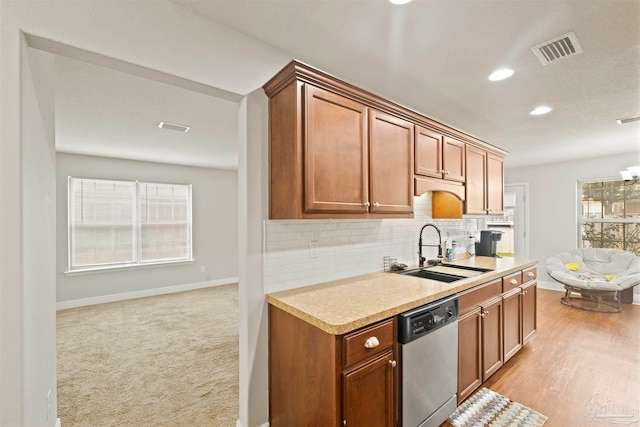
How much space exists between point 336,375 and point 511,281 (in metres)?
2.23

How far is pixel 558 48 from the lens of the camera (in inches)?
72.9

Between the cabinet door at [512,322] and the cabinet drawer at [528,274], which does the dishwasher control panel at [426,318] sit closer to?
the cabinet door at [512,322]

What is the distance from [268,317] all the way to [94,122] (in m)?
3.12

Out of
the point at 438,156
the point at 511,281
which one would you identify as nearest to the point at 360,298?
the point at 438,156

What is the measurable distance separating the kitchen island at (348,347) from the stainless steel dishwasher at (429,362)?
0.18 feet

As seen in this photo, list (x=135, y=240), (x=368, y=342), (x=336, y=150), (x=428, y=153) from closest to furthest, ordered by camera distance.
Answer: (x=368, y=342) → (x=336, y=150) → (x=428, y=153) → (x=135, y=240)

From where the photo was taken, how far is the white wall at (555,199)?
5355 mm

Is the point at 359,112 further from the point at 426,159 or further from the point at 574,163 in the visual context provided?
the point at 574,163

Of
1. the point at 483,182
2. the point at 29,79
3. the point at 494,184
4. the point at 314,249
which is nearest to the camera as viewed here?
the point at 29,79

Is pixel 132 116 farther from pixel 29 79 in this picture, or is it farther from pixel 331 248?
pixel 331 248

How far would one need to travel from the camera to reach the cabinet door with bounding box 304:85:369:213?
5.81 feet

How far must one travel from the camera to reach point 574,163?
18.3 ft

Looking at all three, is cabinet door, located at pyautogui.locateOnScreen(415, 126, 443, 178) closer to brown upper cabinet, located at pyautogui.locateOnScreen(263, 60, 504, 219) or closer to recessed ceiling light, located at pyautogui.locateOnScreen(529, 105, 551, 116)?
brown upper cabinet, located at pyautogui.locateOnScreen(263, 60, 504, 219)

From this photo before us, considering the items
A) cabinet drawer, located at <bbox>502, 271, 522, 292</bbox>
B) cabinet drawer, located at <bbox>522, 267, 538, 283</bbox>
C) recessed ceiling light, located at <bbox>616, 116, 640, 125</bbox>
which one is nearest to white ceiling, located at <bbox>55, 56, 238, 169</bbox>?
cabinet drawer, located at <bbox>502, 271, 522, 292</bbox>
